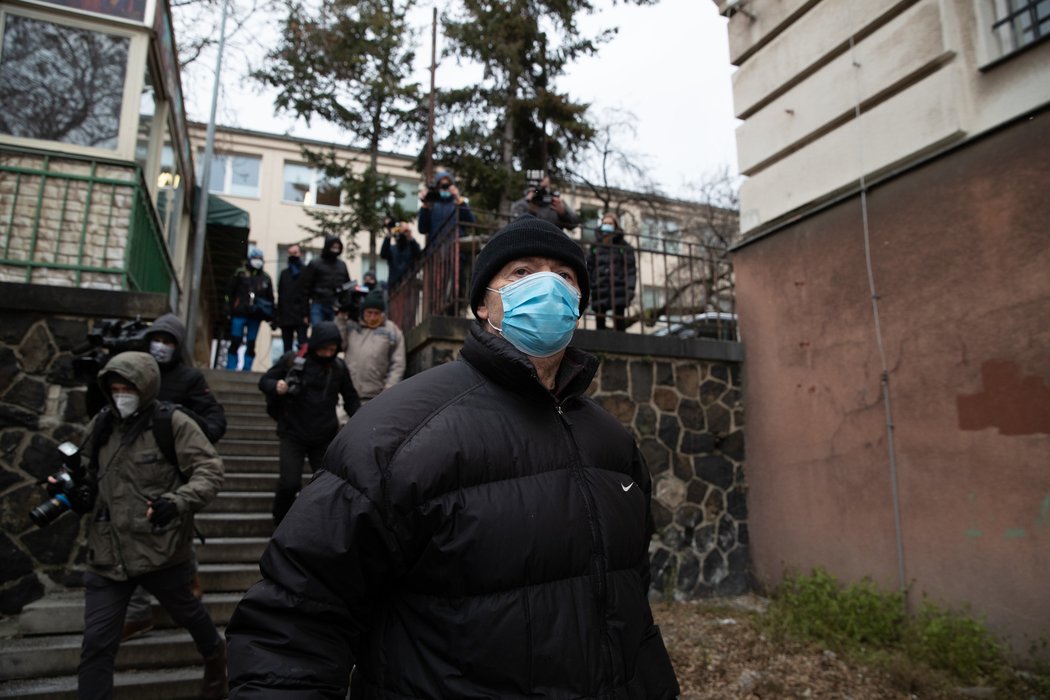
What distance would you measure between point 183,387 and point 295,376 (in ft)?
3.10

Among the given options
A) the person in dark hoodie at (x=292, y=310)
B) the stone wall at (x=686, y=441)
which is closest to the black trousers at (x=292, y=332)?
the person in dark hoodie at (x=292, y=310)

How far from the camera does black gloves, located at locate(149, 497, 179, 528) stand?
3.11 m

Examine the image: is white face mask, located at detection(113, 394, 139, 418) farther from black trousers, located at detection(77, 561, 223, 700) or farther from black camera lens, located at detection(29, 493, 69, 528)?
black trousers, located at detection(77, 561, 223, 700)

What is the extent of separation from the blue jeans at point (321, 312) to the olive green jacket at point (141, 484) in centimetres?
503

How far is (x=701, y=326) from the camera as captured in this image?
7941mm

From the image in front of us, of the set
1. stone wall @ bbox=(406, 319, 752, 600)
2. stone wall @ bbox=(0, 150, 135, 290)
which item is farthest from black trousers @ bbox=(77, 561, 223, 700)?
stone wall @ bbox=(0, 150, 135, 290)

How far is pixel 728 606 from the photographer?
6.24 metres

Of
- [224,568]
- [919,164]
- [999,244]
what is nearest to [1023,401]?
[999,244]

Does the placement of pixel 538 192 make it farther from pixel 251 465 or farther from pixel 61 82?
pixel 61 82

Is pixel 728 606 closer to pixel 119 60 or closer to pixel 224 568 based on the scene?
pixel 224 568

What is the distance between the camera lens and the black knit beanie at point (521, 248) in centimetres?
186

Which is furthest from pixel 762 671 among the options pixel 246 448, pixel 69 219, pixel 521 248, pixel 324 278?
pixel 324 278

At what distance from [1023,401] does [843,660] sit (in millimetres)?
2059

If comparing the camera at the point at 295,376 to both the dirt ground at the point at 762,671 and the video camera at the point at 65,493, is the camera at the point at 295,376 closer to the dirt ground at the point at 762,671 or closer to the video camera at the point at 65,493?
the video camera at the point at 65,493
